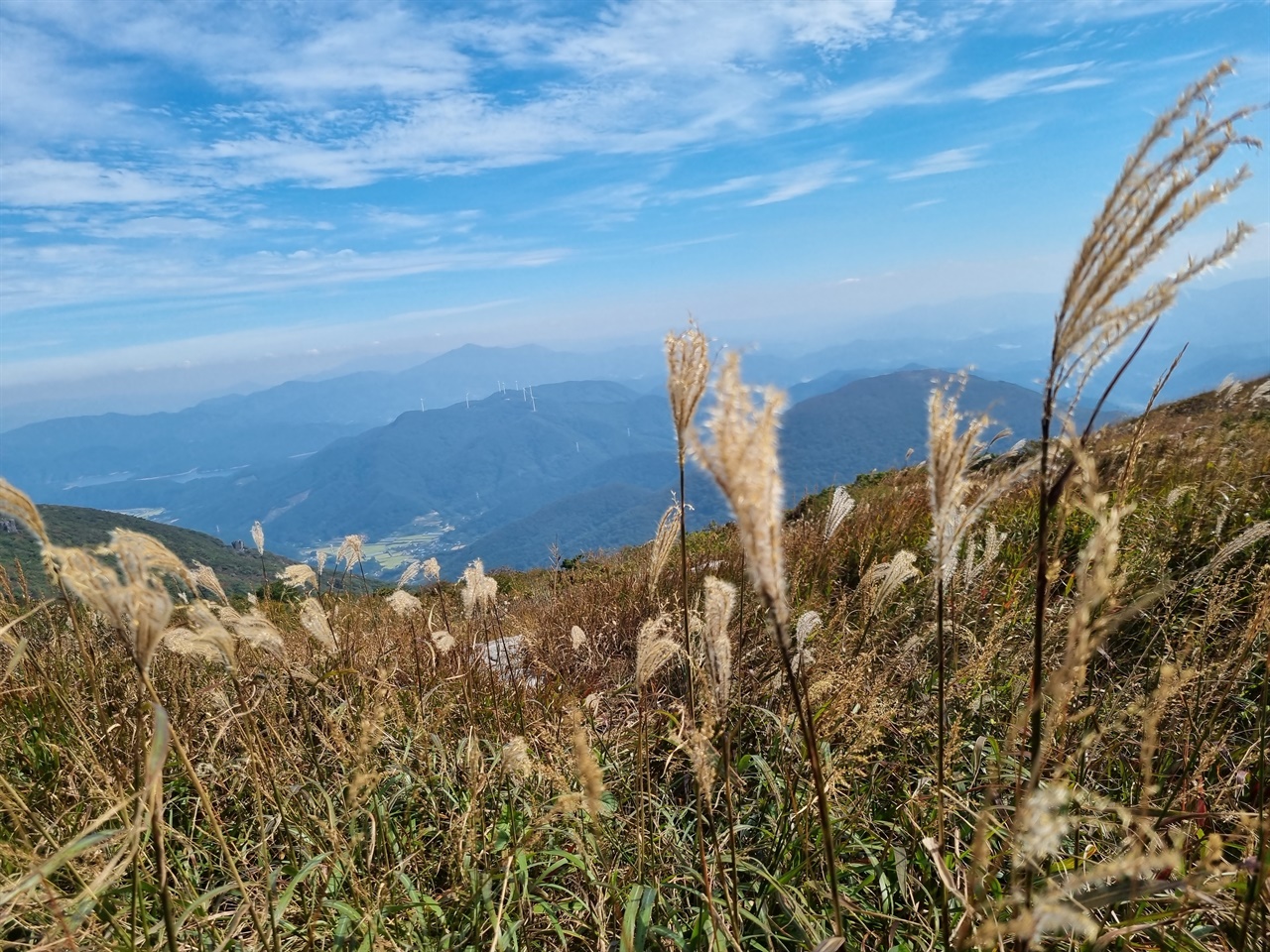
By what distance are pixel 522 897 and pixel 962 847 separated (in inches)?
64.2

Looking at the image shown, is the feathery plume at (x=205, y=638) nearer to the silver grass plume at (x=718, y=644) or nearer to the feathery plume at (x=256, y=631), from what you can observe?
the feathery plume at (x=256, y=631)

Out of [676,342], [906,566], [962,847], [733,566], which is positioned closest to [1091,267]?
[676,342]

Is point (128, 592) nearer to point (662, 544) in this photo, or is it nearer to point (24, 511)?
point (24, 511)

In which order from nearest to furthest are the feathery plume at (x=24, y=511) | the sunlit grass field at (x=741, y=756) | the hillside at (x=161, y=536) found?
1. the sunlit grass field at (x=741, y=756)
2. the feathery plume at (x=24, y=511)
3. the hillside at (x=161, y=536)

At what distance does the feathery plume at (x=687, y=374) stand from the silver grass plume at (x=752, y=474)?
53cm

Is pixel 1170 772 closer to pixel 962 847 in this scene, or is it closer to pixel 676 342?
pixel 962 847

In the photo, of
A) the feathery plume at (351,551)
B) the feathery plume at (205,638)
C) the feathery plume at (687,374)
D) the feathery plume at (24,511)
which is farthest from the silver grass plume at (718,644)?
the feathery plume at (351,551)

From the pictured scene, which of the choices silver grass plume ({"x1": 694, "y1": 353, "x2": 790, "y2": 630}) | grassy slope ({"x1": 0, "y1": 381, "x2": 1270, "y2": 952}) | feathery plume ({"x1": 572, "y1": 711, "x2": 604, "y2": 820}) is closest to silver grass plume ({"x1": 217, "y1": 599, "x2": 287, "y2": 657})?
grassy slope ({"x1": 0, "y1": 381, "x2": 1270, "y2": 952})

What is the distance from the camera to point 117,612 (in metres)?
1.28

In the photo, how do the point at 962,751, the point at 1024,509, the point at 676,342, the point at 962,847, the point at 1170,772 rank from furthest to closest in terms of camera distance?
the point at 1024,509 → the point at 962,751 → the point at 1170,772 → the point at 962,847 → the point at 676,342

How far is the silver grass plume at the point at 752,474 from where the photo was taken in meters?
1.00

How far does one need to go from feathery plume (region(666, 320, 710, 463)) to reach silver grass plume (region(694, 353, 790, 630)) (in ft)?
1.73

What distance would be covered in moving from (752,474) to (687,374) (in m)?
0.69

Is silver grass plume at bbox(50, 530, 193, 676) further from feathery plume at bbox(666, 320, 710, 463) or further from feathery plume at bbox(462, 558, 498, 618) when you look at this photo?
feathery plume at bbox(462, 558, 498, 618)
